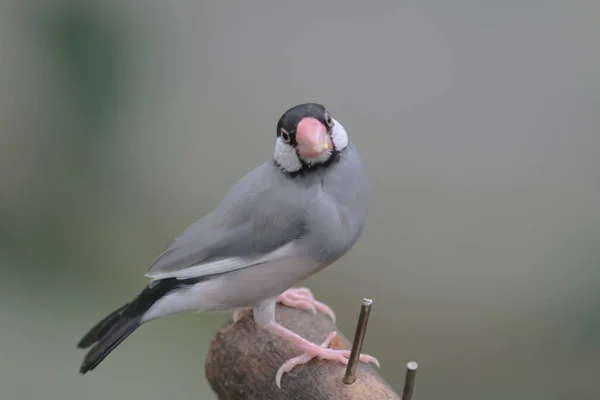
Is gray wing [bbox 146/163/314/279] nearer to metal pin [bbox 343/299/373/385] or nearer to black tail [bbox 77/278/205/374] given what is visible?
black tail [bbox 77/278/205/374]

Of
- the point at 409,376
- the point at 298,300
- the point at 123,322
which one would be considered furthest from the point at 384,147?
the point at 409,376

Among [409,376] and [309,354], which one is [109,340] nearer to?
[309,354]

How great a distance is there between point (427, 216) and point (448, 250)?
12cm

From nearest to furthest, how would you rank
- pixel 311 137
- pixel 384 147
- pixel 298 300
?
1. pixel 311 137
2. pixel 298 300
3. pixel 384 147

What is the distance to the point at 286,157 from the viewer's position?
939 millimetres

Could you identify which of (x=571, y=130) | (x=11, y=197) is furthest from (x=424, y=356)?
(x=11, y=197)

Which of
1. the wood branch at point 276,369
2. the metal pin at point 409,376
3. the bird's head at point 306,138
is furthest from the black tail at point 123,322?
the metal pin at point 409,376

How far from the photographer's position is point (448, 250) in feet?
6.59

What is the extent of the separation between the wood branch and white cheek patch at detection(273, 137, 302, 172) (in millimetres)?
Answer: 277

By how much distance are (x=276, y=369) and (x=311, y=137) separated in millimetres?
357

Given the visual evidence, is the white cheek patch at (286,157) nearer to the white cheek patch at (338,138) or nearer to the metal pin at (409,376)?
the white cheek patch at (338,138)

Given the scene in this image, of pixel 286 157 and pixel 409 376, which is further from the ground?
pixel 286 157

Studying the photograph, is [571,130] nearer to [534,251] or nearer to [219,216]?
[534,251]

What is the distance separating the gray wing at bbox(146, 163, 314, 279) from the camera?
946mm
